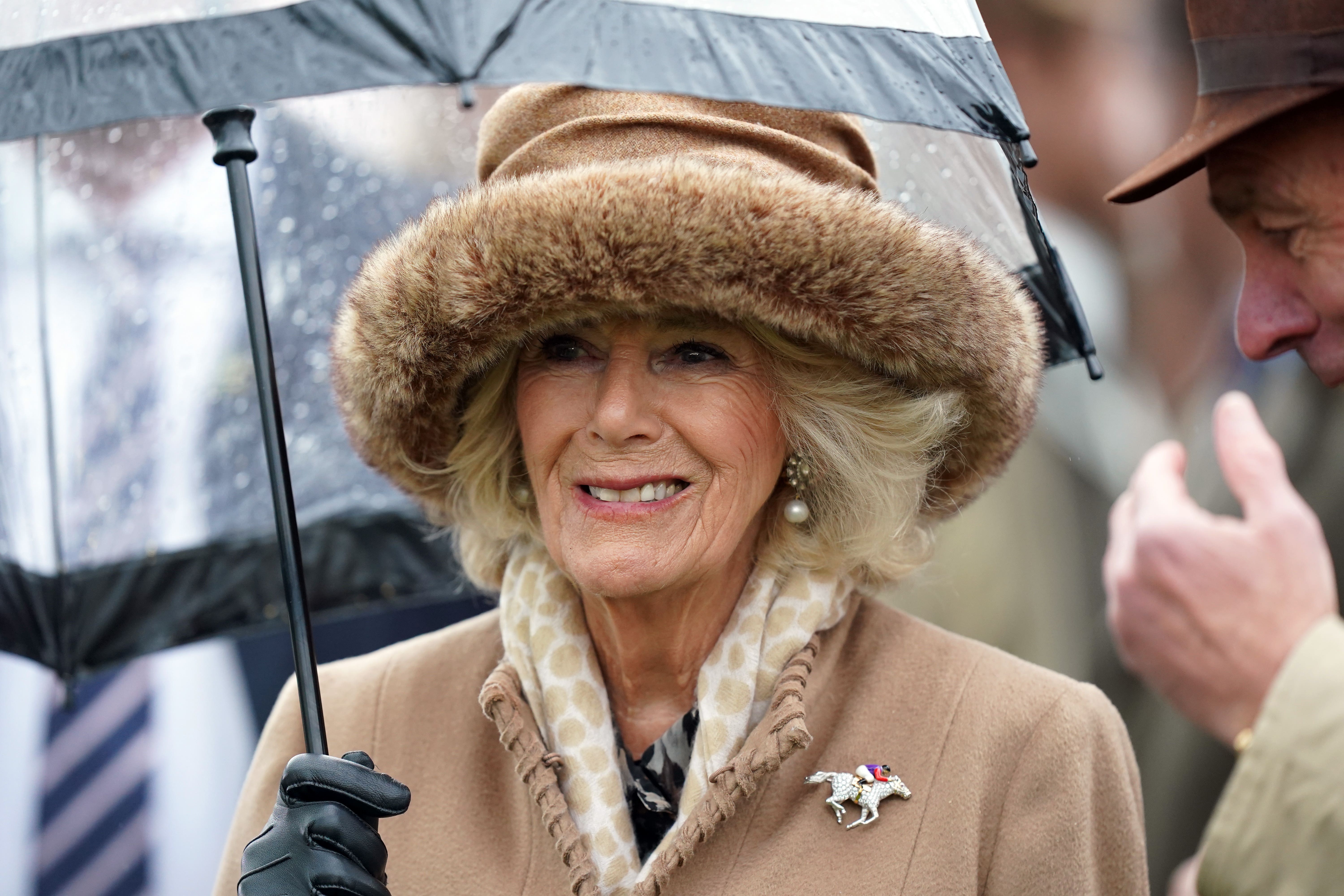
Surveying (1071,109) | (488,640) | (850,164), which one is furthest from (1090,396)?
(488,640)

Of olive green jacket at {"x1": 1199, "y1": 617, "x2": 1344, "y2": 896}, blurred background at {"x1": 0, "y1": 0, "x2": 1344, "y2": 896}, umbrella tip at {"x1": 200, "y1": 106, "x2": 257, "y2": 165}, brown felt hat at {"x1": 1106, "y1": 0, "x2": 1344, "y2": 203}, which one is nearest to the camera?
olive green jacket at {"x1": 1199, "y1": 617, "x2": 1344, "y2": 896}

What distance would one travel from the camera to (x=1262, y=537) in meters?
1.57

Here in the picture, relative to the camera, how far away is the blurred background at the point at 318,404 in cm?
276

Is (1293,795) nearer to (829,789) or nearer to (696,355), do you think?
(829,789)

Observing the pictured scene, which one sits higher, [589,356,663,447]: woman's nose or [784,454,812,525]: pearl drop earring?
[589,356,663,447]: woman's nose

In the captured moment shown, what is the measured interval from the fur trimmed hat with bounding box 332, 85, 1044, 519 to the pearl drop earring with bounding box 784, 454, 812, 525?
0.25 m

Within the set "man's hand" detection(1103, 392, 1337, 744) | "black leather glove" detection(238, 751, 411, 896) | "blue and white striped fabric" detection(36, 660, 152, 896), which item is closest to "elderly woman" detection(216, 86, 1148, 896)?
"black leather glove" detection(238, 751, 411, 896)

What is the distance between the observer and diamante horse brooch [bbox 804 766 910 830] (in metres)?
2.23

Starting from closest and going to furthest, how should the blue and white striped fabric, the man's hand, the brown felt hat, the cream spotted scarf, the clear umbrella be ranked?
the man's hand
the brown felt hat
the clear umbrella
the cream spotted scarf
the blue and white striped fabric

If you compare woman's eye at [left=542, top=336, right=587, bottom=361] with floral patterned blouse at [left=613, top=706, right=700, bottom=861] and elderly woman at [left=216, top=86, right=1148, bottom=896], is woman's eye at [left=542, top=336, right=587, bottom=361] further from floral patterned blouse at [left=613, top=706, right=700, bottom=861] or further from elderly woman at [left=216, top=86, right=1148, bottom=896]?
floral patterned blouse at [left=613, top=706, right=700, bottom=861]

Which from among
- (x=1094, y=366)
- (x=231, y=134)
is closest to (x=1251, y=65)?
(x=1094, y=366)

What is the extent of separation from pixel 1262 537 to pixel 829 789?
987 millimetres

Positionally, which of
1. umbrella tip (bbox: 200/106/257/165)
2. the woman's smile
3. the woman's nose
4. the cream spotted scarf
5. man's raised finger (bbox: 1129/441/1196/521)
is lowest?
the cream spotted scarf

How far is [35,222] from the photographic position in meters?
2.67
